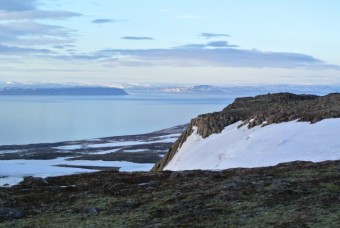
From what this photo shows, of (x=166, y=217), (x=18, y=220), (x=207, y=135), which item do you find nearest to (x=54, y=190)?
(x=18, y=220)

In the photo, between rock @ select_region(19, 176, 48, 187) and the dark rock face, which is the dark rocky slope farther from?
the dark rock face

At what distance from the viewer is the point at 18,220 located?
13.7 meters

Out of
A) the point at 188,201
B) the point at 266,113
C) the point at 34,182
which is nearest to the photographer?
the point at 188,201

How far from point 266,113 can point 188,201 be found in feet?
81.8

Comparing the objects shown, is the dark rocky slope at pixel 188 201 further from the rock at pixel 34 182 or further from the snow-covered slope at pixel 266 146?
the snow-covered slope at pixel 266 146

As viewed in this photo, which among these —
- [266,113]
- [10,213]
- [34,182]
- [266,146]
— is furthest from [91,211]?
[266,113]

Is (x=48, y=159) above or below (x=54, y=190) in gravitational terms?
below

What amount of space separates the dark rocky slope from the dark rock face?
15.0 meters

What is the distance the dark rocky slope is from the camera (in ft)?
40.5

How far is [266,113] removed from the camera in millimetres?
38375

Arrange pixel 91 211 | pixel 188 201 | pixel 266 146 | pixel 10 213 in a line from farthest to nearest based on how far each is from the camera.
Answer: pixel 266 146 → pixel 188 201 → pixel 10 213 → pixel 91 211

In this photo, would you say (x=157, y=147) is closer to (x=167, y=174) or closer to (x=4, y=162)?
(x=4, y=162)

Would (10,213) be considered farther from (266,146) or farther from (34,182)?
(266,146)

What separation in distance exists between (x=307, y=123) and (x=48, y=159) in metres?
76.3
